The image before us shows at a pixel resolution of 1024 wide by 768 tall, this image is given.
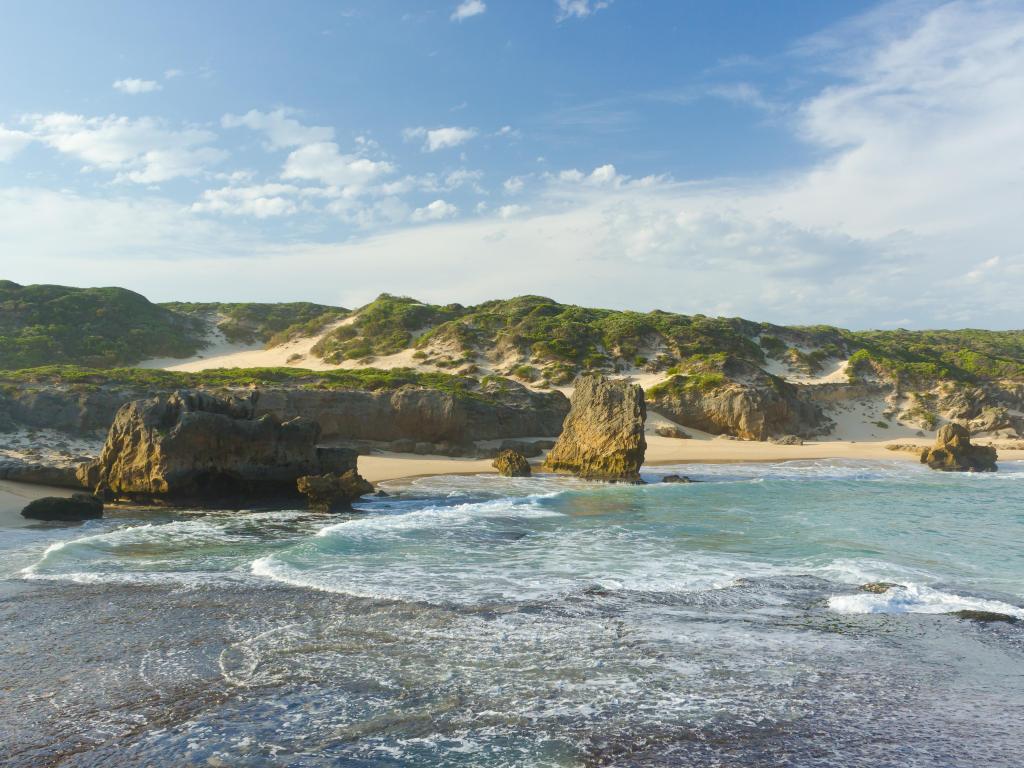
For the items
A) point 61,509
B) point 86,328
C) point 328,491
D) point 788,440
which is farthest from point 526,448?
point 86,328

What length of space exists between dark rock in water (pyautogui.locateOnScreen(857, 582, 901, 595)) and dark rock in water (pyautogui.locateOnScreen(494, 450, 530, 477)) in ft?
47.1

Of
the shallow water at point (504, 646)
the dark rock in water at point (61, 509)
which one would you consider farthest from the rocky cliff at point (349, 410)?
the shallow water at point (504, 646)

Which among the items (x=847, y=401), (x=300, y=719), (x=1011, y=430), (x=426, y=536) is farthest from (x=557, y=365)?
(x=300, y=719)

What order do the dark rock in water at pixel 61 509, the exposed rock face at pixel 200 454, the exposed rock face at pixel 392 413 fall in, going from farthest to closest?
the exposed rock face at pixel 392 413 < the exposed rock face at pixel 200 454 < the dark rock in water at pixel 61 509

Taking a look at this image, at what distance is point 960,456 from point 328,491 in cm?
2309

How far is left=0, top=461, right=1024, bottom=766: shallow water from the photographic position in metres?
5.41

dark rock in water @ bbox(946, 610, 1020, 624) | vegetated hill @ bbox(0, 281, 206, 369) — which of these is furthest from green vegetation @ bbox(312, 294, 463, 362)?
dark rock in water @ bbox(946, 610, 1020, 624)

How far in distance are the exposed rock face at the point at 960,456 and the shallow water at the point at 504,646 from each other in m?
14.5

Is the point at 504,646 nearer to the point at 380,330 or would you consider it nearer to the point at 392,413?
the point at 392,413

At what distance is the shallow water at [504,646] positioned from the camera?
5406 mm

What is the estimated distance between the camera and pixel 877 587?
9734 mm

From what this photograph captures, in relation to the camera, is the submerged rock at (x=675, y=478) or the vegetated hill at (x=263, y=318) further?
the vegetated hill at (x=263, y=318)

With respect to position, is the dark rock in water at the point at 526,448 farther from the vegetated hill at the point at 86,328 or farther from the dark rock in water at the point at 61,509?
the vegetated hill at the point at 86,328

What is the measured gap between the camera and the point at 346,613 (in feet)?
27.9
